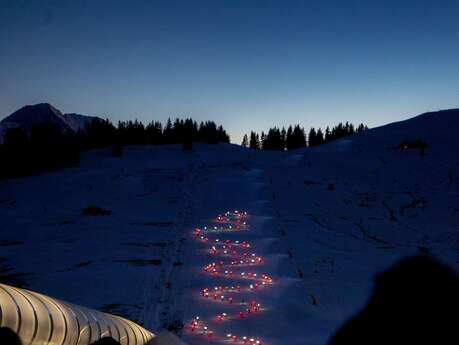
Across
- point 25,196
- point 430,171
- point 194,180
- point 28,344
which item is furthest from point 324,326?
point 430,171

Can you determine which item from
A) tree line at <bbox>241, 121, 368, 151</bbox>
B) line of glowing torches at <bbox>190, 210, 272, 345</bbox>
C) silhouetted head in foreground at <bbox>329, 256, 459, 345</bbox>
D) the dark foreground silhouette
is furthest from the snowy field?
tree line at <bbox>241, 121, 368, 151</bbox>

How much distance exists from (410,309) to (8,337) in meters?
1.63

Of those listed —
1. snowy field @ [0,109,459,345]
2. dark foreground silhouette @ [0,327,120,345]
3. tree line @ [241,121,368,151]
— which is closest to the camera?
dark foreground silhouette @ [0,327,120,345]

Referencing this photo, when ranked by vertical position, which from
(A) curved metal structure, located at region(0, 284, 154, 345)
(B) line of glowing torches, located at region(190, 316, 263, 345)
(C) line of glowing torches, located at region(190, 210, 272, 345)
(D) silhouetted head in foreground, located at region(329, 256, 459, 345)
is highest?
(D) silhouetted head in foreground, located at region(329, 256, 459, 345)

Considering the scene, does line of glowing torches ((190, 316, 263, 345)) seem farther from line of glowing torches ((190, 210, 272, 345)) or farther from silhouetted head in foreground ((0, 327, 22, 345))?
silhouetted head in foreground ((0, 327, 22, 345))

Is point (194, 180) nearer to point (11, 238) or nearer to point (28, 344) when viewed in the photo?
point (11, 238)

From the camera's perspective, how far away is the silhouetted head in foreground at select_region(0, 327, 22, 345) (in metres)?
1.72

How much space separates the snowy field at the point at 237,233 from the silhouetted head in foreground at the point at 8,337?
4.85ft

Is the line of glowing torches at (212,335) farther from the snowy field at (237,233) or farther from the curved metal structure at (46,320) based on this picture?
the curved metal structure at (46,320)

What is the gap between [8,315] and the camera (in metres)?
1.85

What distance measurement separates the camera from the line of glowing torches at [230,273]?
30.2ft

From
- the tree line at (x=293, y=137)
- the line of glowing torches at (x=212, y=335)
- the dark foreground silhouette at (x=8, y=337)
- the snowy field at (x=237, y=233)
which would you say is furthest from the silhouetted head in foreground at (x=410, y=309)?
the tree line at (x=293, y=137)

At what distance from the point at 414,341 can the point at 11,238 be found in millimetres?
20316

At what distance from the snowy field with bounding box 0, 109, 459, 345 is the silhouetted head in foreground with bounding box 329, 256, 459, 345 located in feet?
0.29
